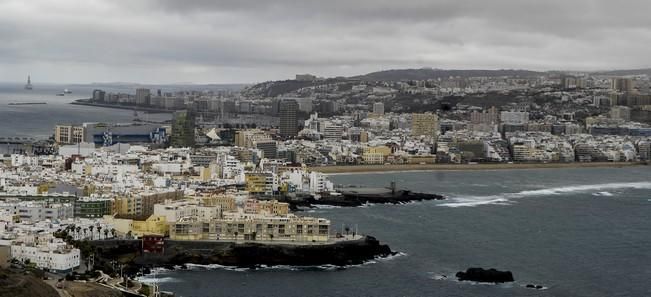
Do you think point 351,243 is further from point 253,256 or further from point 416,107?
point 416,107

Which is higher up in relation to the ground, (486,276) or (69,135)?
(69,135)

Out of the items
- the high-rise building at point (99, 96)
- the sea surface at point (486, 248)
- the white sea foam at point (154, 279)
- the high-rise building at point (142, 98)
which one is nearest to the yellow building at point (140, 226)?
the sea surface at point (486, 248)

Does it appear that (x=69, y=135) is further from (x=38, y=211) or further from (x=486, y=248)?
(x=486, y=248)

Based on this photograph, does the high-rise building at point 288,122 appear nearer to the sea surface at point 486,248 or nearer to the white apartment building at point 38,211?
the sea surface at point 486,248

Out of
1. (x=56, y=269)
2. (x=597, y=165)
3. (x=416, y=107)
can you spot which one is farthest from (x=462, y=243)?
(x=416, y=107)

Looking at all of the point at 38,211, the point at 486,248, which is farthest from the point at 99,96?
the point at 486,248

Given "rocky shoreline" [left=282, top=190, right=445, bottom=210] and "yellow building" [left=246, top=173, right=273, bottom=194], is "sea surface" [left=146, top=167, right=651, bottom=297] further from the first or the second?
"yellow building" [left=246, top=173, right=273, bottom=194]
